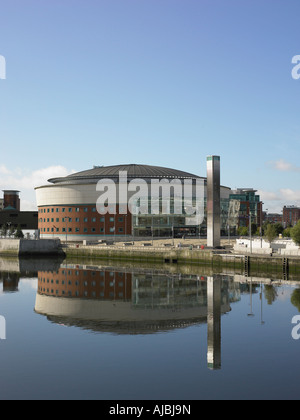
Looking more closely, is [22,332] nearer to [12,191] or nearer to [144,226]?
[144,226]

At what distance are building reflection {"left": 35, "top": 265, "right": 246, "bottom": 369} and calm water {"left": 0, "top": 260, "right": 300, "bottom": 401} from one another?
0.31 feet

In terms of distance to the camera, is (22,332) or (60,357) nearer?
(60,357)

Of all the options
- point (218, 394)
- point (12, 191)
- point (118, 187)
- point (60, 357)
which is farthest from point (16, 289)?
point (12, 191)

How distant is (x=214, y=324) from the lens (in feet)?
113

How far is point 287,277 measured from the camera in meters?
59.4

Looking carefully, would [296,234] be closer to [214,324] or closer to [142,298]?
[142,298]

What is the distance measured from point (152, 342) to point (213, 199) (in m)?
53.2

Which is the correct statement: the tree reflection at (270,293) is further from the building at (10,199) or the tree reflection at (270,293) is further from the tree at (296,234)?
the building at (10,199)

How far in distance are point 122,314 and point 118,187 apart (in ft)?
260

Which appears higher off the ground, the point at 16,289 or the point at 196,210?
the point at 196,210

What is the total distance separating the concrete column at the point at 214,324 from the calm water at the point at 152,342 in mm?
78

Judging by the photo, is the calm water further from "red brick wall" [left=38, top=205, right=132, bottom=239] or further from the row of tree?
the row of tree

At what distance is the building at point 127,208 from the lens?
117562 millimetres

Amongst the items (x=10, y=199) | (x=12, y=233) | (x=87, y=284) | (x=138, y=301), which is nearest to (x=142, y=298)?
(x=138, y=301)
